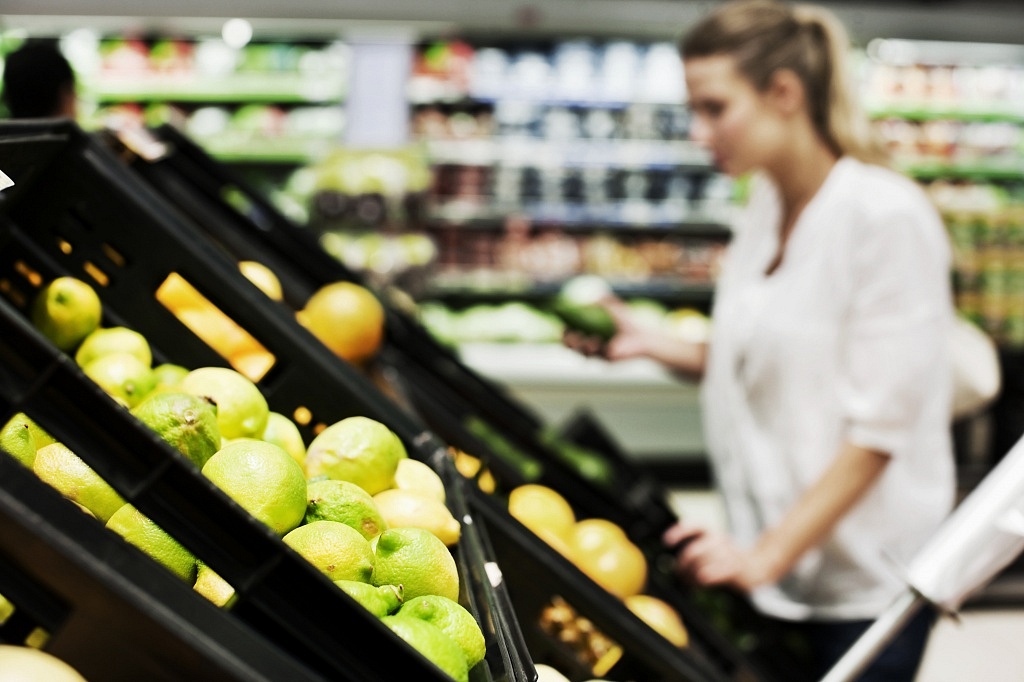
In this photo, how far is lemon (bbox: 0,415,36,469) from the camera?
0.77 m

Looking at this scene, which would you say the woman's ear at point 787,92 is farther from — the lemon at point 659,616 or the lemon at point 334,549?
the lemon at point 334,549

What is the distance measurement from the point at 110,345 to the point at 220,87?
482 cm

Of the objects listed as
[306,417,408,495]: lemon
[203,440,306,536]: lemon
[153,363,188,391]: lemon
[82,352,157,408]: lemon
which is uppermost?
[82,352,157,408]: lemon

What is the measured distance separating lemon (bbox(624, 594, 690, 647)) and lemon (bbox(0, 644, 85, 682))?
2.59 feet

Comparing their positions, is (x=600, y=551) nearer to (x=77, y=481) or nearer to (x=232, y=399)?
(x=232, y=399)

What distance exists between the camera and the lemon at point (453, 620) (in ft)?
2.47

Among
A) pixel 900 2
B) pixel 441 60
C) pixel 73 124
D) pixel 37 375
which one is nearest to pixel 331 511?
pixel 37 375

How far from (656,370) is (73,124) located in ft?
14.5

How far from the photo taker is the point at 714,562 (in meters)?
1.59

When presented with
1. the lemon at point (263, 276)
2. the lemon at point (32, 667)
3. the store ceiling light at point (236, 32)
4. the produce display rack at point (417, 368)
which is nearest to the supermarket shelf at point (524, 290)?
the store ceiling light at point (236, 32)

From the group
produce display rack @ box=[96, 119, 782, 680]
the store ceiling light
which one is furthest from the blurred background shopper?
the store ceiling light

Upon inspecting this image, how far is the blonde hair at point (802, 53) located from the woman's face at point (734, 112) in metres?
0.02

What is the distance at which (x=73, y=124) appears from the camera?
3.44ft

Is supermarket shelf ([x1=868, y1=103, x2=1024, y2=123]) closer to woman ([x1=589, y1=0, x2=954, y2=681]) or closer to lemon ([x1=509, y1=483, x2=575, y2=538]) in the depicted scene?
woman ([x1=589, y1=0, x2=954, y2=681])
